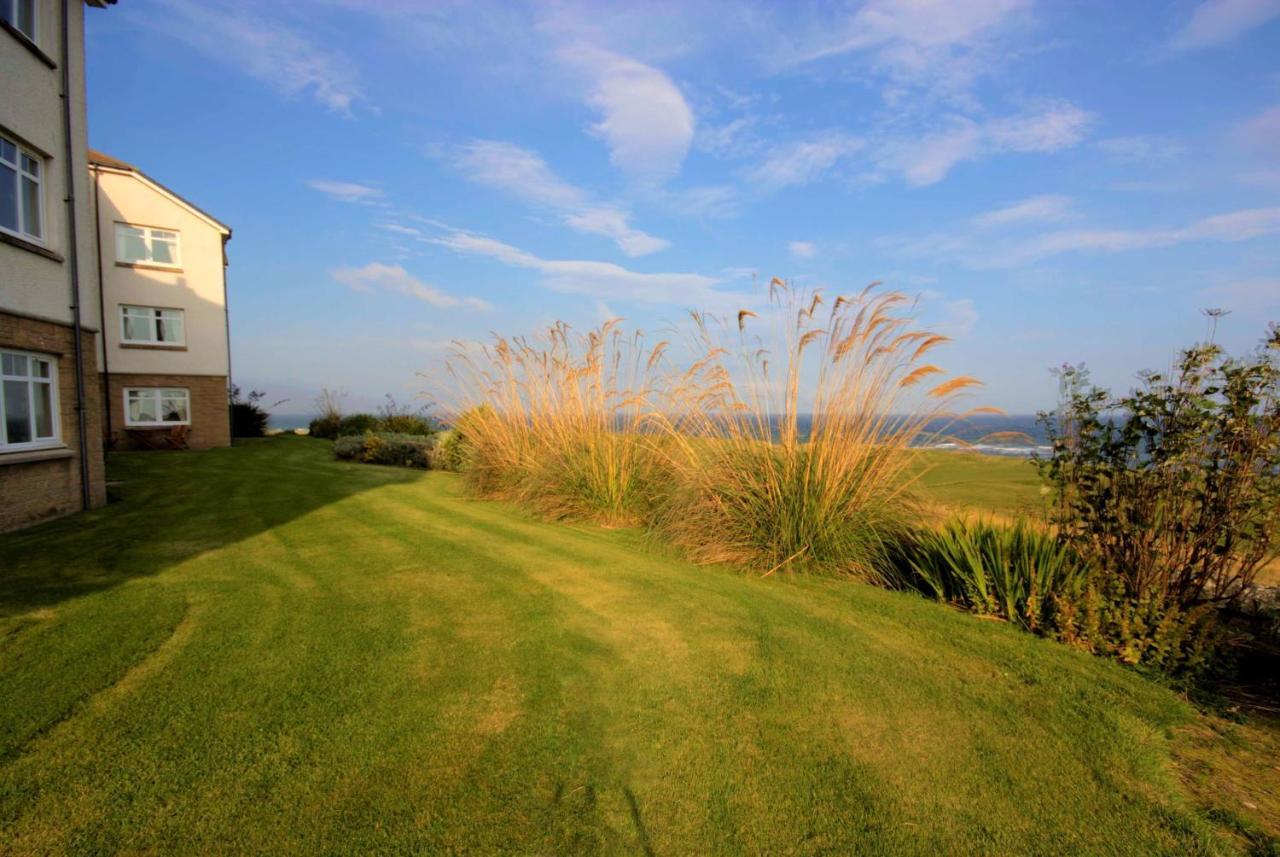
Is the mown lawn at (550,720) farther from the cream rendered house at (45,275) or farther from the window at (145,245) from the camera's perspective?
the window at (145,245)

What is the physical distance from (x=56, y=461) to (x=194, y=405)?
36.3ft

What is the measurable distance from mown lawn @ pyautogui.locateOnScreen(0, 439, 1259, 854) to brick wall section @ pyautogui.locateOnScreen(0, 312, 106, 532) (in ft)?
7.64

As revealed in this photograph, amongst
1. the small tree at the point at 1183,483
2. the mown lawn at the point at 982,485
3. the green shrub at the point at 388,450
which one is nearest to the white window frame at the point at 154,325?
the green shrub at the point at 388,450

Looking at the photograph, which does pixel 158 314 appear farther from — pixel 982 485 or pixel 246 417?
pixel 982 485

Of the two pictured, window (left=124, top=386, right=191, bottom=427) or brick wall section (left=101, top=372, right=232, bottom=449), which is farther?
window (left=124, top=386, right=191, bottom=427)

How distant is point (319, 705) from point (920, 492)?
483 centimetres

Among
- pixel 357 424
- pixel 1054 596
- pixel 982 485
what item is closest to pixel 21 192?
pixel 1054 596

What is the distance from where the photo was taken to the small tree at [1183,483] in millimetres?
3389

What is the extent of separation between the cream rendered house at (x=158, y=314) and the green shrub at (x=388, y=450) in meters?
5.51

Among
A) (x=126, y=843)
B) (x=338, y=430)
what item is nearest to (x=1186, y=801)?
(x=126, y=843)

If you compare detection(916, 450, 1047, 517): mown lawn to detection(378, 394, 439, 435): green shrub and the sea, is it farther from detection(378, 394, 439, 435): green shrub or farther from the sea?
detection(378, 394, 439, 435): green shrub

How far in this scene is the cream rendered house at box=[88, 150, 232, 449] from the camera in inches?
606

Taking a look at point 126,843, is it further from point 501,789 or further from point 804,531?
point 804,531

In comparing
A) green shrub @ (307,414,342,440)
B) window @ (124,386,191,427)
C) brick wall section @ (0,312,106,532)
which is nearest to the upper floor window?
brick wall section @ (0,312,106,532)
